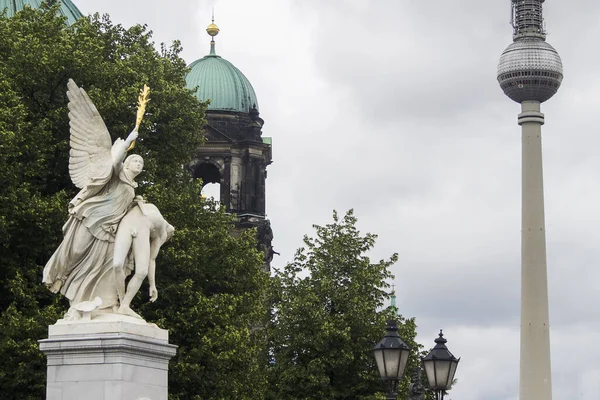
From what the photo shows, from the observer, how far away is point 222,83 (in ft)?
312

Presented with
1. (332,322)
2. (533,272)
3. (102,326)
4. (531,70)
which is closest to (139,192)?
(332,322)

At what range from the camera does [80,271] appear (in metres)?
26.9

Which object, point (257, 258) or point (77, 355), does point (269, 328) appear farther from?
point (77, 355)

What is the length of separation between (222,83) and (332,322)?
41649mm

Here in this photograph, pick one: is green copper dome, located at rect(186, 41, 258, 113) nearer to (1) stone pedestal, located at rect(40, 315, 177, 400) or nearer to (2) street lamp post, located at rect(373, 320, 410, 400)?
(2) street lamp post, located at rect(373, 320, 410, 400)

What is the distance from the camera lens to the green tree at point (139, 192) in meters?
41.9

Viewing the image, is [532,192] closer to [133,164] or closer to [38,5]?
[38,5]

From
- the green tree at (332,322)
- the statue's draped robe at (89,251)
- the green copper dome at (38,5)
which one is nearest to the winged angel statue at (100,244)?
the statue's draped robe at (89,251)

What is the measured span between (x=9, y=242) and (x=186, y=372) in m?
6.50

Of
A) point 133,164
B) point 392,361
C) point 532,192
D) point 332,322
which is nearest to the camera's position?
point 133,164

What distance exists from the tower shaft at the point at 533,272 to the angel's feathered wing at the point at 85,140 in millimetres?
118409

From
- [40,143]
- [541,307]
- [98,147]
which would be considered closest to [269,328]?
[40,143]

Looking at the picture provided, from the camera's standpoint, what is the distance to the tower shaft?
14338 centimetres

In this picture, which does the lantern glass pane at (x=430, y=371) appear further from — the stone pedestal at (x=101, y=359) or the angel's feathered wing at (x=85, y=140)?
the angel's feathered wing at (x=85, y=140)
